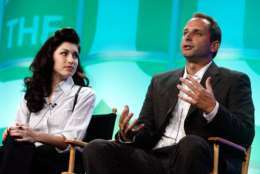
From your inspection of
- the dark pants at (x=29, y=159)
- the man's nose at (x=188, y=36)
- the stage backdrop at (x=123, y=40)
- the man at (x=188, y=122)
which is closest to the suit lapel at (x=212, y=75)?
the man at (x=188, y=122)

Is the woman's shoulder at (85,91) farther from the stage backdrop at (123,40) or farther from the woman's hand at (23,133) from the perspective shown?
the stage backdrop at (123,40)

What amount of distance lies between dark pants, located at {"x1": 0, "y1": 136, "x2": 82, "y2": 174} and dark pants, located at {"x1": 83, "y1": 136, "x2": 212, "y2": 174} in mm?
454

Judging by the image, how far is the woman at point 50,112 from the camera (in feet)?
11.1

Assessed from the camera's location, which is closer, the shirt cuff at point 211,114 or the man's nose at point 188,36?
the shirt cuff at point 211,114

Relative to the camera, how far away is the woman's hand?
134 inches

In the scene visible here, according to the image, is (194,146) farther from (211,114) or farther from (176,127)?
(176,127)

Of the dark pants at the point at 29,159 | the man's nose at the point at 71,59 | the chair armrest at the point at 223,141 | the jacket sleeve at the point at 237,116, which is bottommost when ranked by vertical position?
the dark pants at the point at 29,159

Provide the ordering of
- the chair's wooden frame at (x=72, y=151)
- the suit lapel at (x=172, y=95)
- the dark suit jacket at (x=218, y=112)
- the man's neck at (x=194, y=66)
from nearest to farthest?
the dark suit jacket at (x=218, y=112), the chair's wooden frame at (x=72, y=151), the suit lapel at (x=172, y=95), the man's neck at (x=194, y=66)

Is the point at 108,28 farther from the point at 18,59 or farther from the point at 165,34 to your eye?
the point at 18,59

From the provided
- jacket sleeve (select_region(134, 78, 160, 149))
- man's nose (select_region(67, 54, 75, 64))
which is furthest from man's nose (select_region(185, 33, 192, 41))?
man's nose (select_region(67, 54, 75, 64))

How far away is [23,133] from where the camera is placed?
3414 mm

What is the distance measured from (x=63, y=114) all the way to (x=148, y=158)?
78 cm

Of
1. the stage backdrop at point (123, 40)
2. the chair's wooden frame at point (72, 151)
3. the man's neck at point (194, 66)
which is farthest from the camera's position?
the stage backdrop at point (123, 40)

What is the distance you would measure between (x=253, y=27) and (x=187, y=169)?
2140mm
